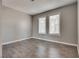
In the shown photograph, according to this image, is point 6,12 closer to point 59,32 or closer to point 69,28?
point 59,32

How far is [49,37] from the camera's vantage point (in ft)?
15.9

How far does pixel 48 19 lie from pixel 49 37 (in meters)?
1.49

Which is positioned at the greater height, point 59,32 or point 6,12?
point 6,12

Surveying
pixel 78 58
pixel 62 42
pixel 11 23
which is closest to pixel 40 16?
pixel 11 23

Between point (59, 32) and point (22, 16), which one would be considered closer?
point (59, 32)

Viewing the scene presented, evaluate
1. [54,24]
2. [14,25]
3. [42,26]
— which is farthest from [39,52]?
[42,26]

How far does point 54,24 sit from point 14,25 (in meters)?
3.04

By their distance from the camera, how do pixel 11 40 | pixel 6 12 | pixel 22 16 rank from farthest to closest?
pixel 22 16 → pixel 11 40 → pixel 6 12

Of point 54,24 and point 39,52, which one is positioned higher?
point 54,24

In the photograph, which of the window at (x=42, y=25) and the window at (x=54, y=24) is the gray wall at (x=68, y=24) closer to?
the window at (x=54, y=24)

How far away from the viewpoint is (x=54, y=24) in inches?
180

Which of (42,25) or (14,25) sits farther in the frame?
(42,25)

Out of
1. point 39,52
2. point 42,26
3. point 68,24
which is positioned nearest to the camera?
point 39,52

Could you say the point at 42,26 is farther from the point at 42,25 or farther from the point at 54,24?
the point at 54,24
